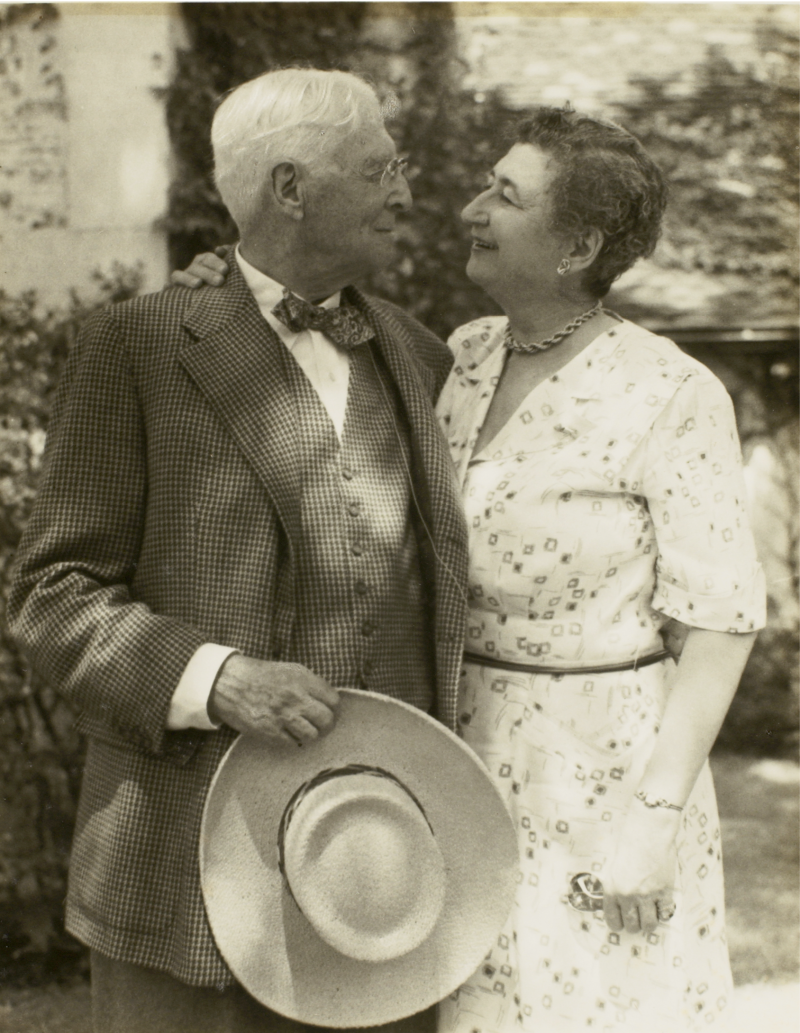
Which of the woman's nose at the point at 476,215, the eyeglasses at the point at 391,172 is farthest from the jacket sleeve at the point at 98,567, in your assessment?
the woman's nose at the point at 476,215

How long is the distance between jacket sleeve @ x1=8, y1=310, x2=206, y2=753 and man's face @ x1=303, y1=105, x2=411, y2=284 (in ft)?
1.73

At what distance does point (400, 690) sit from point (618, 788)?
0.56m

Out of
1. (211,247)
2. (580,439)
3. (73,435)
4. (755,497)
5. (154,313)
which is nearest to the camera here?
(73,435)

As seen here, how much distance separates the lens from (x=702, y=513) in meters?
2.22

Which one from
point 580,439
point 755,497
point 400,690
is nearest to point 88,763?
point 400,690

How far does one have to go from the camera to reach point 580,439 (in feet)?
7.79

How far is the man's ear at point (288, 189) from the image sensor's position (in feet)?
7.59

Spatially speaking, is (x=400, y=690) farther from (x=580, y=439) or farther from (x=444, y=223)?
(x=444, y=223)

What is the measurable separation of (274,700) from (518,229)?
4.45 feet

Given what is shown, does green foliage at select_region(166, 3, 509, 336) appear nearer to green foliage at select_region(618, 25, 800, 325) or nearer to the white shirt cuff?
green foliage at select_region(618, 25, 800, 325)

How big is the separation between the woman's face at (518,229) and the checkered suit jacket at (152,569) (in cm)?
72

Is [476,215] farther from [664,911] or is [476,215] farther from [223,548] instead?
[664,911]

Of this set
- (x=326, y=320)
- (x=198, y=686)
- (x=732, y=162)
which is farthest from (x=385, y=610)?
(x=732, y=162)

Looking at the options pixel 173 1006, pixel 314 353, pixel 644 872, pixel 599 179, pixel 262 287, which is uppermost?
pixel 599 179
